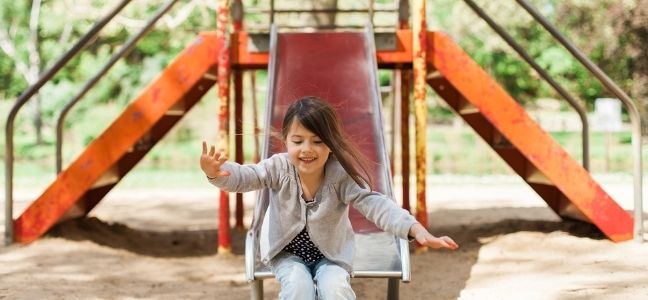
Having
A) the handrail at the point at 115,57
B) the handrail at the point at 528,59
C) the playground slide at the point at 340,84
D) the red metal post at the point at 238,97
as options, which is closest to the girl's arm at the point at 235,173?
the playground slide at the point at 340,84

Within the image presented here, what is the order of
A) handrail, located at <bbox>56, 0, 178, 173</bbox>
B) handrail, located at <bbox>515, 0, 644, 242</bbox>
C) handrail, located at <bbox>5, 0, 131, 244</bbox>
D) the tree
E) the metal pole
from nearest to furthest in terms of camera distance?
1. handrail, located at <bbox>515, 0, 644, 242</bbox>
2. handrail, located at <bbox>5, 0, 131, 244</bbox>
3. handrail, located at <bbox>56, 0, 178, 173</bbox>
4. the metal pole
5. the tree

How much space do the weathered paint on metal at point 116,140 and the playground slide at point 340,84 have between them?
0.59m

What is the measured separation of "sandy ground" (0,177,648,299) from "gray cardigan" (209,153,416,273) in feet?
5.41

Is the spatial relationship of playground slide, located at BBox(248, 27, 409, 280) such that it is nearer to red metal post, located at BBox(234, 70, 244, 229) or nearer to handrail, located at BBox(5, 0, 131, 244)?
red metal post, located at BBox(234, 70, 244, 229)

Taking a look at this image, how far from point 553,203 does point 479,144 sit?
10010mm

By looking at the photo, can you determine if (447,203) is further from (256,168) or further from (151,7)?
(151,7)

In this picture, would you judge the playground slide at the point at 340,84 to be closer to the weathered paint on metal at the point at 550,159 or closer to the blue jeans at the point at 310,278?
the weathered paint on metal at the point at 550,159

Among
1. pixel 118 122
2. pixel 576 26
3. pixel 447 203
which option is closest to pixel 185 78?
pixel 118 122

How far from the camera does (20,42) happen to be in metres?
23.6

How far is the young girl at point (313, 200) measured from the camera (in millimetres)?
3053

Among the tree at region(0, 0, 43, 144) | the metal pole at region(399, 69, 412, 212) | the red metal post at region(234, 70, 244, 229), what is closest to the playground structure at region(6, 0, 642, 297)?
the metal pole at region(399, 69, 412, 212)

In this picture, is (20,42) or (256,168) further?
(20,42)

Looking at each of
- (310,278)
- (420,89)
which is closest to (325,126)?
(310,278)

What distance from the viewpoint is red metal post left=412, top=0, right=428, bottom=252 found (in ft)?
20.0
